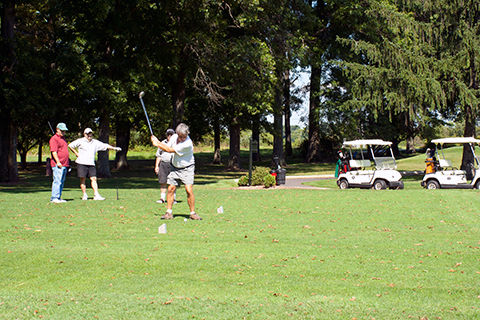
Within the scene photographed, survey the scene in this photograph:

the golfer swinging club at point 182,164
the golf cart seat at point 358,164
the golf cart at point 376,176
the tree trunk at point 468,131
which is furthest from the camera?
the tree trunk at point 468,131

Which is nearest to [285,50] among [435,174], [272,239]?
[435,174]

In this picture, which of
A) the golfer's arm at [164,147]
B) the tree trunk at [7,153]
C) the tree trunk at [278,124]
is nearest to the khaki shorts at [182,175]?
the golfer's arm at [164,147]

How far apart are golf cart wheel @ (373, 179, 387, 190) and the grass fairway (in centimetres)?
988

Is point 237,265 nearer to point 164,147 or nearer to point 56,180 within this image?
point 164,147

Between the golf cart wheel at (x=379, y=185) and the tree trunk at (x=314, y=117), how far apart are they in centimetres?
2024

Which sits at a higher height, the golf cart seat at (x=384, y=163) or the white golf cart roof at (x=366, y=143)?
the white golf cart roof at (x=366, y=143)

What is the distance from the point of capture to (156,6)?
1087 inches

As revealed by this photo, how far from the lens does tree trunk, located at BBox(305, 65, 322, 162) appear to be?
148 feet

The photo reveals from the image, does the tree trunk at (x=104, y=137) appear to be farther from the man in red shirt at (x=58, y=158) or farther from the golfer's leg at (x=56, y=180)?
the golfer's leg at (x=56, y=180)

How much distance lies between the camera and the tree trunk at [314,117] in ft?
148

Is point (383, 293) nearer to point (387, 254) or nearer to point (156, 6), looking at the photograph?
point (387, 254)

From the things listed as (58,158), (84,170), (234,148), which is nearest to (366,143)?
(84,170)

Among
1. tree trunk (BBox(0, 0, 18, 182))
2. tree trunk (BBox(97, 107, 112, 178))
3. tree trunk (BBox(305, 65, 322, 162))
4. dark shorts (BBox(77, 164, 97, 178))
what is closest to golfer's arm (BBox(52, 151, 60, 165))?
dark shorts (BBox(77, 164, 97, 178))

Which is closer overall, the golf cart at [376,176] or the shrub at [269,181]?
the golf cart at [376,176]
